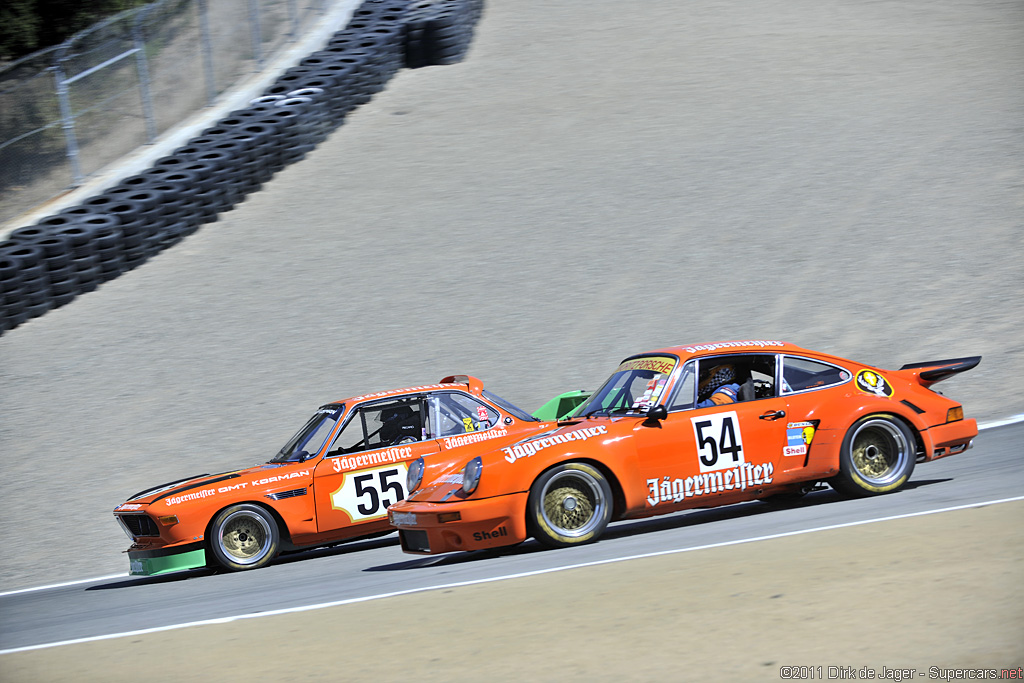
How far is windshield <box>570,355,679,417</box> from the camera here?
7293mm

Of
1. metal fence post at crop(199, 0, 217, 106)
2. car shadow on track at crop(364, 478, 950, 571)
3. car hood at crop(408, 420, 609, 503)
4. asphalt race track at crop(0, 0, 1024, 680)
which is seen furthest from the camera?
metal fence post at crop(199, 0, 217, 106)

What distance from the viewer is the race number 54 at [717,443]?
7059mm

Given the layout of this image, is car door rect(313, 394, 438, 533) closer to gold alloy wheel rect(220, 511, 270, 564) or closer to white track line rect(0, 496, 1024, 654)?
gold alloy wheel rect(220, 511, 270, 564)

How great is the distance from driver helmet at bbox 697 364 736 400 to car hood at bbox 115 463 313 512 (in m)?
3.14

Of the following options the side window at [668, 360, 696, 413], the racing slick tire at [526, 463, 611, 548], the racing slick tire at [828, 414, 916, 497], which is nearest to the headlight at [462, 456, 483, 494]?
the racing slick tire at [526, 463, 611, 548]

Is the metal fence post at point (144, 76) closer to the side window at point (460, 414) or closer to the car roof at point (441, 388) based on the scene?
the car roof at point (441, 388)

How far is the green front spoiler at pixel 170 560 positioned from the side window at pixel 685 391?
3.81m

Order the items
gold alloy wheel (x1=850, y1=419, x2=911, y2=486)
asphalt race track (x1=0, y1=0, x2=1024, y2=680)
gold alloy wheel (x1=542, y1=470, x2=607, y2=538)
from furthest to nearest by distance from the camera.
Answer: asphalt race track (x1=0, y1=0, x2=1024, y2=680), gold alloy wheel (x1=850, y1=419, x2=911, y2=486), gold alloy wheel (x1=542, y1=470, x2=607, y2=538)

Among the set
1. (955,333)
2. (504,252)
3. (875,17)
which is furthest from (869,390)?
(875,17)

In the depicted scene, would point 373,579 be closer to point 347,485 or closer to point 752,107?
point 347,485

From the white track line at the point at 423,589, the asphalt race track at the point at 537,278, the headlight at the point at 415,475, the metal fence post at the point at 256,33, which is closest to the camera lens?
the white track line at the point at 423,589

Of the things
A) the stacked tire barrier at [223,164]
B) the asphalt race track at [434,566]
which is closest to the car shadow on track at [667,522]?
the asphalt race track at [434,566]

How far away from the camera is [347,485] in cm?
828

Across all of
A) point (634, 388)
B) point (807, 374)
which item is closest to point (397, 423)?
point (634, 388)
